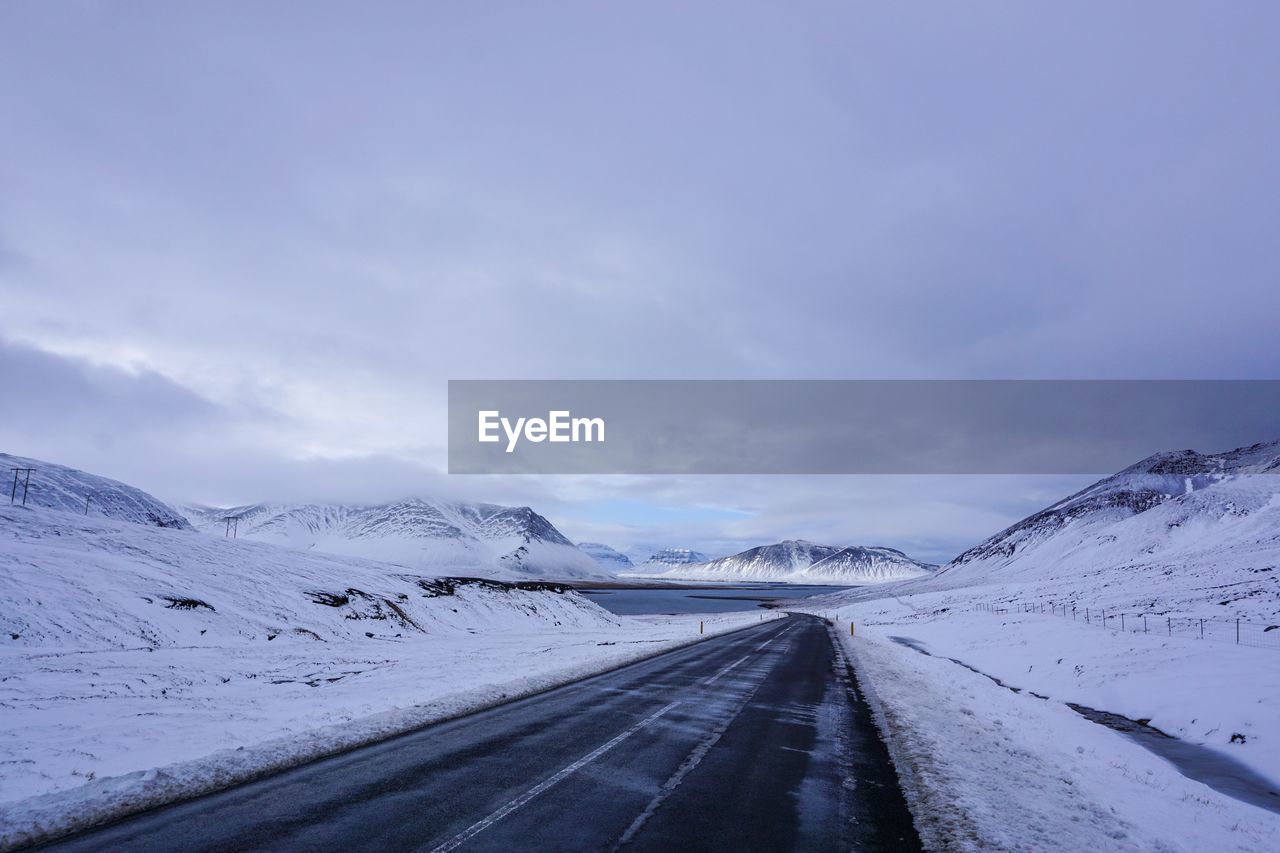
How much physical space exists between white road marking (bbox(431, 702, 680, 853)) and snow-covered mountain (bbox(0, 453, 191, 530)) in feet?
513

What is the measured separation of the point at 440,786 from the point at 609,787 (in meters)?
2.37

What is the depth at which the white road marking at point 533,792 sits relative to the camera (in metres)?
7.05

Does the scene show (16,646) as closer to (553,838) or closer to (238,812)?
(238,812)

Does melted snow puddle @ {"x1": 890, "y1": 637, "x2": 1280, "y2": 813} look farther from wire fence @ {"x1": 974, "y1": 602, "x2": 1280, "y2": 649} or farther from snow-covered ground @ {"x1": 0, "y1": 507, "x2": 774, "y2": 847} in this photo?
snow-covered ground @ {"x1": 0, "y1": 507, "x2": 774, "y2": 847}

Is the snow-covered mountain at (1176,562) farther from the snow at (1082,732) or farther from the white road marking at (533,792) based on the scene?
the white road marking at (533,792)

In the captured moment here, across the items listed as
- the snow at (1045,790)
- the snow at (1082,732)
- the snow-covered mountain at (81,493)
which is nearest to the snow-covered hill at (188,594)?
the snow at (1082,732)

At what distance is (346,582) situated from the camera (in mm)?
42812

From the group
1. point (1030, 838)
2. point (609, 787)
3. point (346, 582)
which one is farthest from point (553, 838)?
point (346, 582)

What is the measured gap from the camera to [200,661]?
843 inches

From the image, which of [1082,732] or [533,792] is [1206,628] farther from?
[533,792]

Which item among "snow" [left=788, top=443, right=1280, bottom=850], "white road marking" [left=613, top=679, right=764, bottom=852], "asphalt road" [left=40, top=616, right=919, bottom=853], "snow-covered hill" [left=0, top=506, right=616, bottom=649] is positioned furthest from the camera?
"snow-covered hill" [left=0, top=506, right=616, bottom=649]

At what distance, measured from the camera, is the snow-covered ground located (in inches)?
380

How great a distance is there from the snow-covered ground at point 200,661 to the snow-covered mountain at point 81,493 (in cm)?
12232

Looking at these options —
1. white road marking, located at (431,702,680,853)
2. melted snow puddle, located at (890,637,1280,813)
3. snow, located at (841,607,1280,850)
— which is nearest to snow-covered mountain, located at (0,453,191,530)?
white road marking, located at (431,702,680,853)
